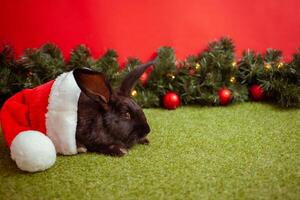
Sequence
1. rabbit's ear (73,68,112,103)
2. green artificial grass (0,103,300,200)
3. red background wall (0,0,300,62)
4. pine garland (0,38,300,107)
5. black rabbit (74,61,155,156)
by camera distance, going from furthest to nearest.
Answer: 1. red background wall (0,0,300,62)
2. pine garland (0,38,300,107)
3. black rabbit (74,61,155,156)
4. rabbit's ear (73,68,112,103)
5. green artificial grass (0,103,300,200)

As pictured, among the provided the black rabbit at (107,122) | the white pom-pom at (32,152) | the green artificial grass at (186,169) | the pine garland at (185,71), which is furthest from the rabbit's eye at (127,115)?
the pine garland at (185,71)

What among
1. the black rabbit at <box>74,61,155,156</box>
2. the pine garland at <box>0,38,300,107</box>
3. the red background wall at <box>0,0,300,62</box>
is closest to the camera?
the black rabbit at <box>74,61,155,156</box>

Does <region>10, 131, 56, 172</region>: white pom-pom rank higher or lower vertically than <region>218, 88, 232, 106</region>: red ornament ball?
lower

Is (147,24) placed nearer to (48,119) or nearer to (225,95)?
(225,95)

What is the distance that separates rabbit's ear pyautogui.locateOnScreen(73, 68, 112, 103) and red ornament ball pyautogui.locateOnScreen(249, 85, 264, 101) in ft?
3.35

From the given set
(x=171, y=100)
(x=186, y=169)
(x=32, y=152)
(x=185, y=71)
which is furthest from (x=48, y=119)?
(x=185, y=71)

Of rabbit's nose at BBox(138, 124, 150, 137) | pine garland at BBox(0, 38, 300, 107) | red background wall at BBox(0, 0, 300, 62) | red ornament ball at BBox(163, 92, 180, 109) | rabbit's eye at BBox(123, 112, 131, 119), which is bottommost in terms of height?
rabbit's nose at BBox(138, 124, 150, 137)

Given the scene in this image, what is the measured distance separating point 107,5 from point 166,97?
63 centimetres

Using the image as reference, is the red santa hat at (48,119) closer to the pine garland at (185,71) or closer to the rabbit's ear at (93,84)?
the rabbit's ear at (93,84)

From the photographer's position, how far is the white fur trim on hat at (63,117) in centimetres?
141

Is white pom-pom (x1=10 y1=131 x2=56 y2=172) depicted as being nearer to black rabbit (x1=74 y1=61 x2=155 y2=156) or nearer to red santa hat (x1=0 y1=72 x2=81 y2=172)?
red santa hat (x1=0 y1=72 x2=81 y2=172)

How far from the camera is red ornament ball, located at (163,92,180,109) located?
2.08 m

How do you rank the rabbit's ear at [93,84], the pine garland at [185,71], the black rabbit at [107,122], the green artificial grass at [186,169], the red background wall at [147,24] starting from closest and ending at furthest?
1. the green artificial grass at [186,169]
2. the rabbit's ear at [93,84]
3. the black rabbit at [107,122]
4. the pine garland at [185,71]
5. the red background wall at [147,24]

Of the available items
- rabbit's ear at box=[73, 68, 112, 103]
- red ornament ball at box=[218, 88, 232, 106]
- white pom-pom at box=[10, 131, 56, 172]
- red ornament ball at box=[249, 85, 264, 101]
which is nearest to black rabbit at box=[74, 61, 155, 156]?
rabbit's ear at box=[73, 68, 112, 103]
